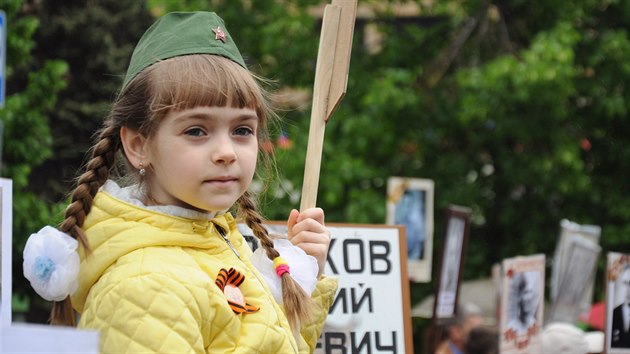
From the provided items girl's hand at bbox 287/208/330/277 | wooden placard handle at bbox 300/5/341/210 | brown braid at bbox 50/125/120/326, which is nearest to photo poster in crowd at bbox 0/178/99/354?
brown braid at bbox 50/125/120/326

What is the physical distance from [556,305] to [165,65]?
Answer: 666 cm

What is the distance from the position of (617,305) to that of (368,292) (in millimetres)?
1712

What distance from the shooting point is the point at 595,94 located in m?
9.86

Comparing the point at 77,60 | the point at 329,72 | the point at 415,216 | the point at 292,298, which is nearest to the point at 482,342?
the point at 415,216

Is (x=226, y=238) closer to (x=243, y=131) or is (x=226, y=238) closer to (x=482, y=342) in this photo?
(x=243, y=131)

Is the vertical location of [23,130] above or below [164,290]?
below

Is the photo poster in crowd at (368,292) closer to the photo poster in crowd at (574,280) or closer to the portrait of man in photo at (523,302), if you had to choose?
the portrait of man in photo at (523,302)

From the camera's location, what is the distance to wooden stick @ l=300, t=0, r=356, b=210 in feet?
10.0

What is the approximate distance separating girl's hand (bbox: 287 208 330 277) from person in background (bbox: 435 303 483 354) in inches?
229

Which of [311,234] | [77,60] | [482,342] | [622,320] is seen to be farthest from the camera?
[77,60]

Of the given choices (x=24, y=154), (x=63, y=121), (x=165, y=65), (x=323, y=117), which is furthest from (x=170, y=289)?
(x=63, y=121)

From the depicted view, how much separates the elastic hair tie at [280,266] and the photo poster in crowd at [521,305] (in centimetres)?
375

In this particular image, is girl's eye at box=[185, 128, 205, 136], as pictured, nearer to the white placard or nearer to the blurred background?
the white placard

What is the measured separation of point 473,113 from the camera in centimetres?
→ 964
